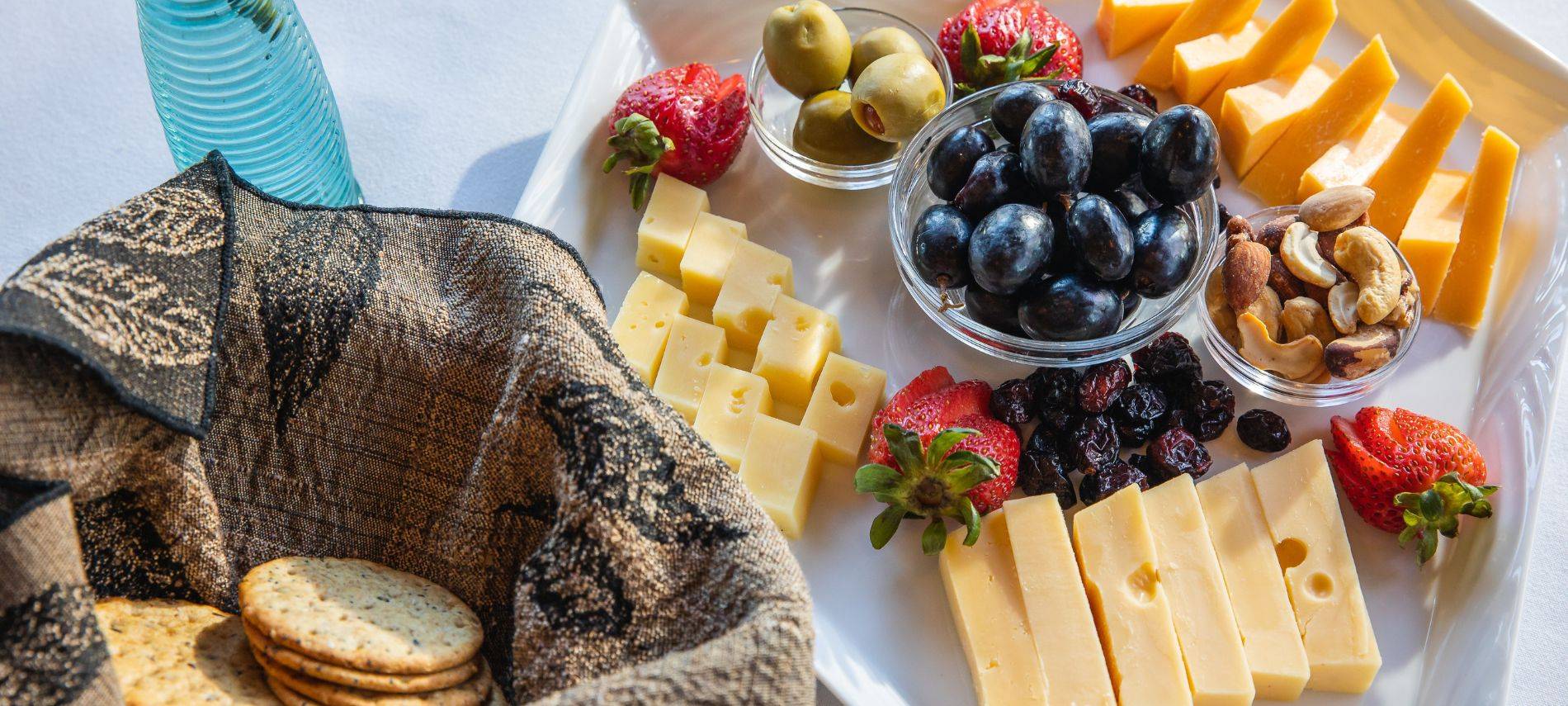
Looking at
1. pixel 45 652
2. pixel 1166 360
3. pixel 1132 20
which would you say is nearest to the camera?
pixel 45 652

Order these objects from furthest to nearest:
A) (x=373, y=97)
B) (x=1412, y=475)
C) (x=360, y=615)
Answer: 1. (x=373, y=97)
2. (x=1412, y=475)
3. (x=360, y=615)

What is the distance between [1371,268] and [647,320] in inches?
30.5

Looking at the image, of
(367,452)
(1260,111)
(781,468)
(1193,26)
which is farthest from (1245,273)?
(367,452)

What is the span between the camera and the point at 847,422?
123 centimetres

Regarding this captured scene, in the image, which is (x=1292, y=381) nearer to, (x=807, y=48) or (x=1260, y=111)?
(x=1260, y=111)

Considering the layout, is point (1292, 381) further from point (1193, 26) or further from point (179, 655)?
point (179, 655)

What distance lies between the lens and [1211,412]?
123 cm

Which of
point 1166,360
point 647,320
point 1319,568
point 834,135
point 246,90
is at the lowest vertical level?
point 1319,568

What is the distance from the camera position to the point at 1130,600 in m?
1.11

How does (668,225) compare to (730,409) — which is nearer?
(730,409)

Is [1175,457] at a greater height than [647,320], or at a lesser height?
lesser

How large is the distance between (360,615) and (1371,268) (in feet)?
3.42

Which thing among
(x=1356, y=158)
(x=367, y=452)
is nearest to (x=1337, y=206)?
(x=1356, y=158)

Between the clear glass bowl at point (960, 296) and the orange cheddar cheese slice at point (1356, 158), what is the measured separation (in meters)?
0.14
